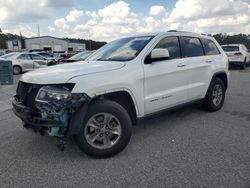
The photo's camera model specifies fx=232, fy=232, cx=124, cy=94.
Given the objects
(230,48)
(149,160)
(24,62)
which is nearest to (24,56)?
(24,62)

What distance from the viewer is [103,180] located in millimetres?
2811

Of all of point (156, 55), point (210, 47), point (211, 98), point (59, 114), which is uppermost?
point (210, 47)

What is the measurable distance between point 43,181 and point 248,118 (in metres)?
4.27

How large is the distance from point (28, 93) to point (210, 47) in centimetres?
405

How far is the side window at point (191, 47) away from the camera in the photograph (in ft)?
15.1

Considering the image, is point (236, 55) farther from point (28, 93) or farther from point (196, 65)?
point (28, 93)

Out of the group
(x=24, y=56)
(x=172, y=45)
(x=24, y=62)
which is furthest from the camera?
(x=24, y=56)

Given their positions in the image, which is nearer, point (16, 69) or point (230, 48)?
point (230, 48)

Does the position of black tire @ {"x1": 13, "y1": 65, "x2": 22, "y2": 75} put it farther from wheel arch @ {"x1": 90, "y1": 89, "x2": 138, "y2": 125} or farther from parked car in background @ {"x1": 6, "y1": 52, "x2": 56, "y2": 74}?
wheel arch @ {"x1": 90, "y1": 89, "x2": 138, "y2": 125}

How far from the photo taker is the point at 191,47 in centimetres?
479

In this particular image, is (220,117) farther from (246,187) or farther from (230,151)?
(246,187)

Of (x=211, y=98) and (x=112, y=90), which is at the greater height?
(x=112, y=90)

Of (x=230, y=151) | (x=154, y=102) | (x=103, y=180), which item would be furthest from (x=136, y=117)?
(x=230, y=151)

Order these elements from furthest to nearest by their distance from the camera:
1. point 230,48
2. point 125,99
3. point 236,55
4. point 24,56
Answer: point 24,56, point 230,48, point 236,55, point 125,99
